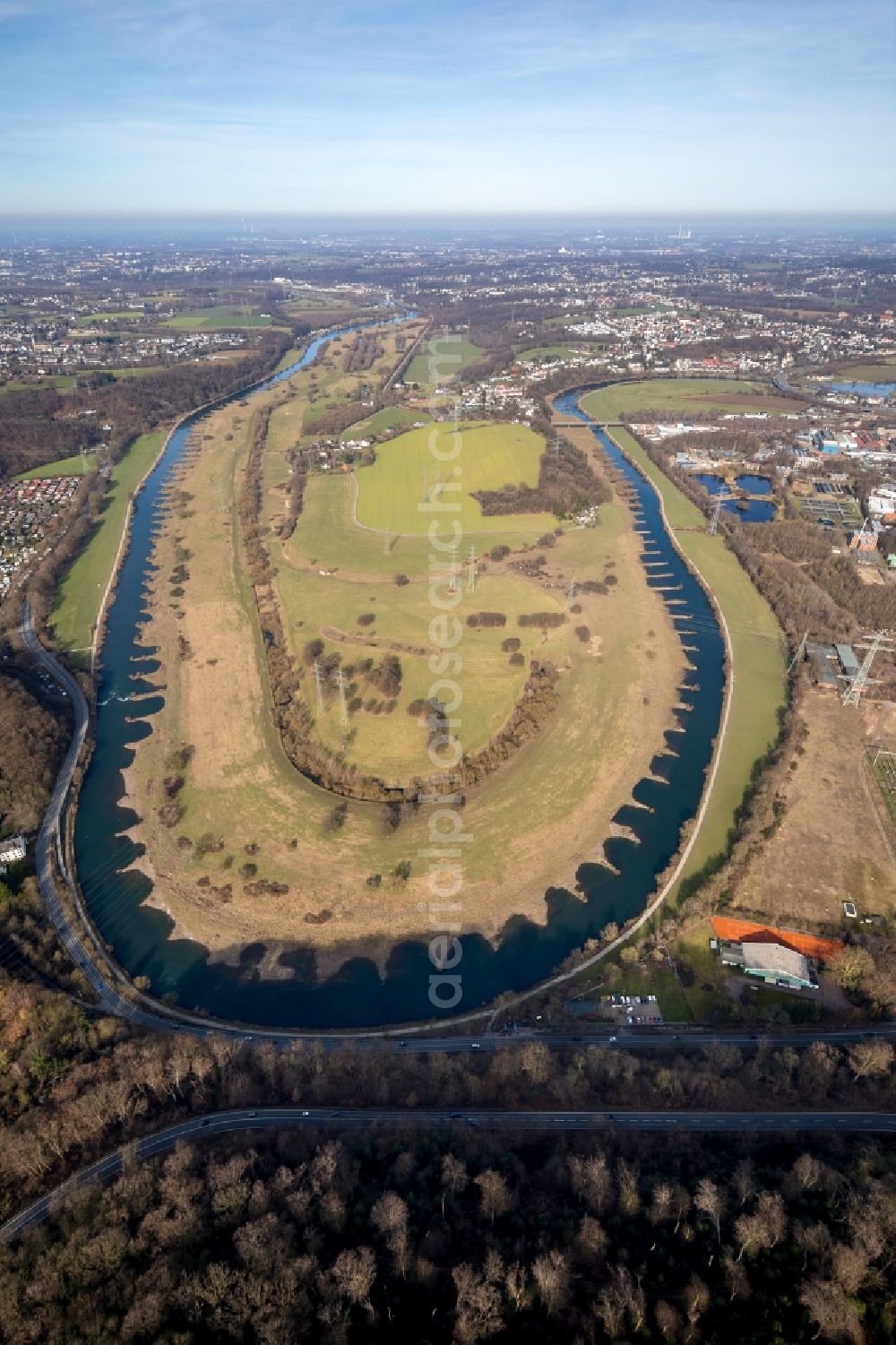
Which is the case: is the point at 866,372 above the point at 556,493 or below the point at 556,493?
above

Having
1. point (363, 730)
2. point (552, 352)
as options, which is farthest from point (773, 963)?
point (552, 352)

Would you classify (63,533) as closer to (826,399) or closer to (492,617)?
(492,617)

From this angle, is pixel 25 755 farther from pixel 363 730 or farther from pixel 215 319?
pixel 215 319

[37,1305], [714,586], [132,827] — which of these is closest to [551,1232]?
[37,1305]

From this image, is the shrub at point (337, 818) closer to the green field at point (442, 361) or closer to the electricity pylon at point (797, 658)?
the electricity pylon at point (797, 658)

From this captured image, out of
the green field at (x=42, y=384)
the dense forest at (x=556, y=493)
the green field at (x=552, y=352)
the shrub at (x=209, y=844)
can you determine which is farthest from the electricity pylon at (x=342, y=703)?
the green field at (x=552, y=352)

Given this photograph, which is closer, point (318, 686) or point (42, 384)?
point (318, 686)

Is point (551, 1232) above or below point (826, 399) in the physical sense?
below
